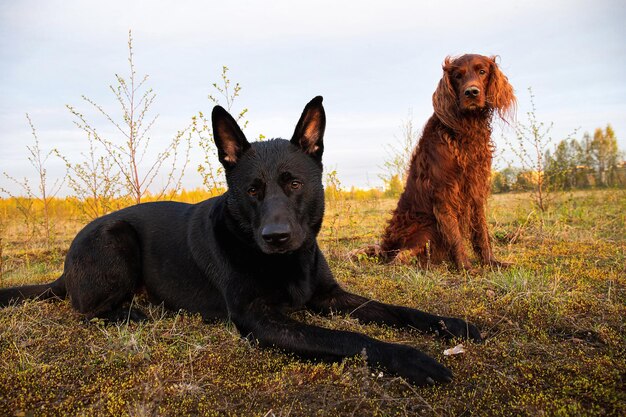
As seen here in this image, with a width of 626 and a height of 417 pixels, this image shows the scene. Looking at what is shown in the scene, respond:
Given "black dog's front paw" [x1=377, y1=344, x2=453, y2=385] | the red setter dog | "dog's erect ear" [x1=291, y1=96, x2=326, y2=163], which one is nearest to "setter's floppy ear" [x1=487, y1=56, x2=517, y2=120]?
the red setter dog

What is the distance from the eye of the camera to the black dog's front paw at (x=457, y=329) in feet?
7.87

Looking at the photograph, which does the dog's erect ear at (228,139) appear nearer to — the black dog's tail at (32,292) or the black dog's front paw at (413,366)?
the black dog's front paw at (413,366)

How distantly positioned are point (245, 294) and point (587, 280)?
10.3 ft

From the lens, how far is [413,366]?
6.29 feet

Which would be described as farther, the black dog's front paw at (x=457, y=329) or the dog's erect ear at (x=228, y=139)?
the dog's erect ear at (x=228, y=139)

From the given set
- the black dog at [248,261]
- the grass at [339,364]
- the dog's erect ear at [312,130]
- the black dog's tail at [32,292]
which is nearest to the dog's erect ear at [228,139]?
the black dog at [248,261]

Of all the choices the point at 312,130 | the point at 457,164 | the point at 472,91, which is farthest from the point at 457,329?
the point at 472,91

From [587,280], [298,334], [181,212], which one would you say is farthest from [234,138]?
[587,280]

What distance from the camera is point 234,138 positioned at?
2.83m

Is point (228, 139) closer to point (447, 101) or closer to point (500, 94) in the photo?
point (447, 101)

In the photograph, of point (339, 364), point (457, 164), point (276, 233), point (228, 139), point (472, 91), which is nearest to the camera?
point (339, 364)

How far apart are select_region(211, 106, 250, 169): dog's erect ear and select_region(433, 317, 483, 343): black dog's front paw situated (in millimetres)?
1715

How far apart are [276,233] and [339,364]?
78 cm

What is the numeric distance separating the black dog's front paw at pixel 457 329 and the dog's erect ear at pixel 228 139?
1715mm
